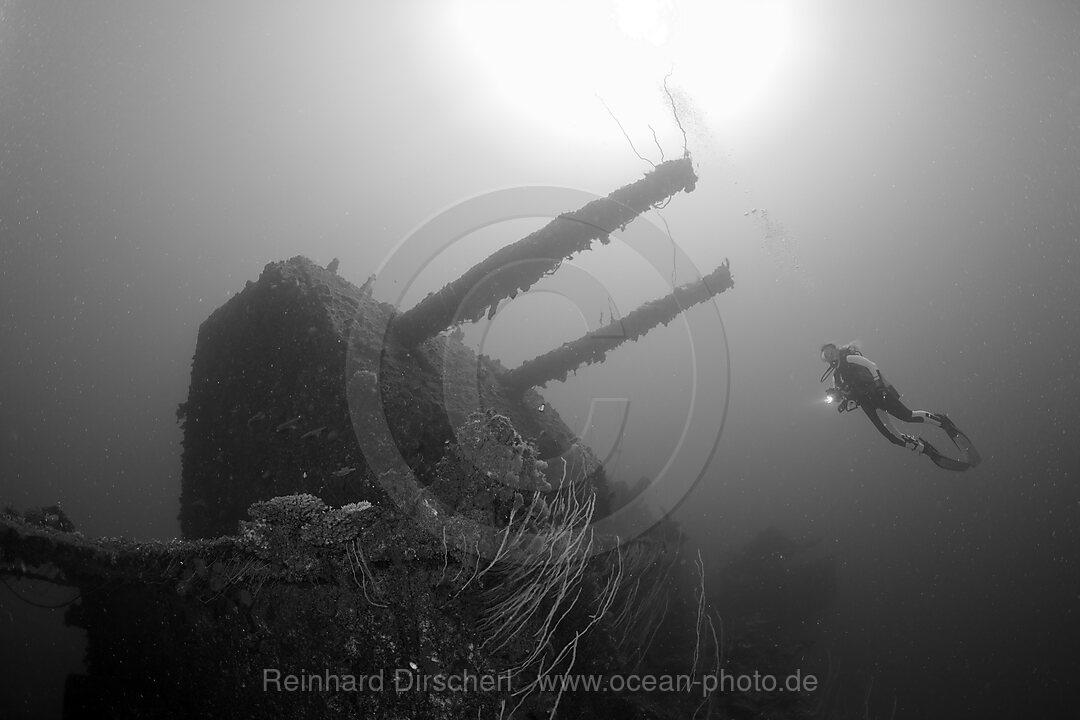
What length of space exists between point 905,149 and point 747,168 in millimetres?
21878

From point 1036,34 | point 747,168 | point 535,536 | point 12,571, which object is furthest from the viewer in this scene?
point 747,168

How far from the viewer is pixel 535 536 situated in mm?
2682

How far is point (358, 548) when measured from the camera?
8.36ft

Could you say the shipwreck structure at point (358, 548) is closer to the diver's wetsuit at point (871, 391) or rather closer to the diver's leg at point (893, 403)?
the diver's wetsuit at point (871, 391)

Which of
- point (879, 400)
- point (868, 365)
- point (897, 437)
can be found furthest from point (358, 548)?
point (897, 437)

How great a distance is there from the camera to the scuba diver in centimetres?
984

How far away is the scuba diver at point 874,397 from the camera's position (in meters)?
9.84

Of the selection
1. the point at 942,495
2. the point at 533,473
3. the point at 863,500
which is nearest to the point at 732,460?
the point at 863,500

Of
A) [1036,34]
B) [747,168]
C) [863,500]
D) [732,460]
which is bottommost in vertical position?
[863,500]

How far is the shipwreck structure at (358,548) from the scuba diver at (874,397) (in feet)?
18.9

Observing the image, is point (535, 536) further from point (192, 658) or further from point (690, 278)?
point (690, 278)

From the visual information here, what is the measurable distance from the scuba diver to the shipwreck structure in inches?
226

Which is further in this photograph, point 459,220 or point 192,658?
point 459,220

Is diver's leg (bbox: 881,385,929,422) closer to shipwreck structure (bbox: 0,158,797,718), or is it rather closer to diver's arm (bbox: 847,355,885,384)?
diver's arm (bbox: 847,355,885,384)
